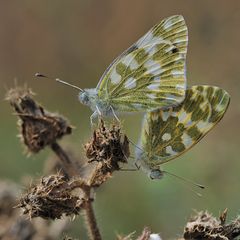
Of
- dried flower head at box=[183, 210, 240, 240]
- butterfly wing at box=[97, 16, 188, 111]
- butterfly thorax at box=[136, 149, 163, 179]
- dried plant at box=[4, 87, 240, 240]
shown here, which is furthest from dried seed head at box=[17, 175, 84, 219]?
butterfly wing at box=[97, 16, 188, 111]

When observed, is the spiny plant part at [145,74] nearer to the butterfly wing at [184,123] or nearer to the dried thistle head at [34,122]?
the dried thistle head at [34,122]

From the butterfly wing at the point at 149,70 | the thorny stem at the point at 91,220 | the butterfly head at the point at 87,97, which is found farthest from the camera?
the butterfly head at the point at 87,97

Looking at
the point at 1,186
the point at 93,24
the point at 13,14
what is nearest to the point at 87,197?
the point at 1,186

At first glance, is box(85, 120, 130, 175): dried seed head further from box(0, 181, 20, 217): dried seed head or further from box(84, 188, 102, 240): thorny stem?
box(0, 181, 20, 217): dried seed head

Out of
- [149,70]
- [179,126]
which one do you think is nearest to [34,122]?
[149,70]

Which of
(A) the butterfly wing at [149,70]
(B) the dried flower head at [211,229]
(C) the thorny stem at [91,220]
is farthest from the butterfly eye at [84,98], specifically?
(B) the dried flower head at [211,229]

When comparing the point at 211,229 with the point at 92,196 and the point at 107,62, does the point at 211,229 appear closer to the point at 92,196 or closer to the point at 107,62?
the point at 92,196

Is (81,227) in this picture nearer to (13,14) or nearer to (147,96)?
(147,96)
